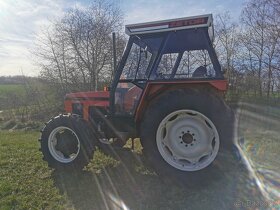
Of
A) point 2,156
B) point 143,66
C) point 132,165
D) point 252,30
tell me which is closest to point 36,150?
point 2,156

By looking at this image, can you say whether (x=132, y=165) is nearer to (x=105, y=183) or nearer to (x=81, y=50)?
(x=105, y=183)

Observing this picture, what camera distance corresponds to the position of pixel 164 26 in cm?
343

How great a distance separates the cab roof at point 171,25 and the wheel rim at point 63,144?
6.35 ft

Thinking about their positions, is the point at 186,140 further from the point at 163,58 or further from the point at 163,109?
the point at 163,58

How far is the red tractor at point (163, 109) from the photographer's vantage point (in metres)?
3.24

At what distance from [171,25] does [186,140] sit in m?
1.66

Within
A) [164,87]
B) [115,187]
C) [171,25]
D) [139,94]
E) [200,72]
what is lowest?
[115,187]

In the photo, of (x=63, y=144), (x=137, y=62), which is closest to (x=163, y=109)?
(x=137, y=62)

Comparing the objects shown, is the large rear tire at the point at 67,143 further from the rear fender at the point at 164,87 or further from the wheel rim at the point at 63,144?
the rear fender at the point at 164,87

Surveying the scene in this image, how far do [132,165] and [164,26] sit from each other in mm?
2379

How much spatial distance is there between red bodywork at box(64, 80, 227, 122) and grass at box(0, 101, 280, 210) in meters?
0.97

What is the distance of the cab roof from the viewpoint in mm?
3209

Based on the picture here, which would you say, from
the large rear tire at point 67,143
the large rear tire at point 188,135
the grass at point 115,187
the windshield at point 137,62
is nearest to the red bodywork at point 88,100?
the large rear tire at point 67,143

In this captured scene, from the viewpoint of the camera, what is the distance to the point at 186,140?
3480 mm
